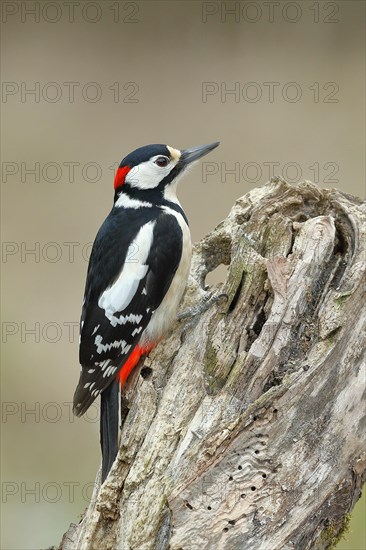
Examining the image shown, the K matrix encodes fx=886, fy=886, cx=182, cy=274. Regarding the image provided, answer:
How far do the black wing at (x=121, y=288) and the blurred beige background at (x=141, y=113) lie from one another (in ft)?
6.78

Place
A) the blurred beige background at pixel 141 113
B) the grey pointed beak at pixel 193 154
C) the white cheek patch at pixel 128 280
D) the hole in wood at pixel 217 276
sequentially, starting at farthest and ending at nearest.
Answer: the blurred beige background at pixel 141 113, the hole in wood at pixel 217 276, the grey pointed beak at pixel 193 154, the white cheek patch at pixel 128 280

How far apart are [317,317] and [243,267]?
382 mm

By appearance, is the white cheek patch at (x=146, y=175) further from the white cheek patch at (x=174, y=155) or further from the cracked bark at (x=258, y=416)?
the cracked bark at (x=258, y=416)

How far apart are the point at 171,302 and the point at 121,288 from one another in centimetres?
23

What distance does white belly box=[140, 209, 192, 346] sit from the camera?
3.77 meters

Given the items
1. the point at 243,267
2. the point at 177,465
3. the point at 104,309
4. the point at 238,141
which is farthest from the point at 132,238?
the point at 238,141

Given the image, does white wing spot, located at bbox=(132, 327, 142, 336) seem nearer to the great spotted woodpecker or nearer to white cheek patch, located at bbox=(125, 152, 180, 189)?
the great spotted woodpecker

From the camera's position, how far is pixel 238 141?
6.96m

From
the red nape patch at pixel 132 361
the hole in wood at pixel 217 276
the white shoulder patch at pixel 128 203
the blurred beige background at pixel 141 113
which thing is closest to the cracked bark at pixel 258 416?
the red nape patch at pixel 132 361

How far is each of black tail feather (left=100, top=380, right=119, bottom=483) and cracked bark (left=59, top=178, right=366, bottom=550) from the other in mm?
94

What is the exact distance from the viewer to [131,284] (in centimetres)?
388

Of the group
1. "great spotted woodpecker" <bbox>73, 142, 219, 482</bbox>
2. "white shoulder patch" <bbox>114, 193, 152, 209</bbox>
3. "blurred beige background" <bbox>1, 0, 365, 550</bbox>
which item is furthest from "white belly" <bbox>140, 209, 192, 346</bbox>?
"blurred beige background" <bbox>1, 0, 365, 550</bbox>

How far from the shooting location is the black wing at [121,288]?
12.2 ft

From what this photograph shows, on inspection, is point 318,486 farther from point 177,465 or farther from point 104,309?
point 104,309
